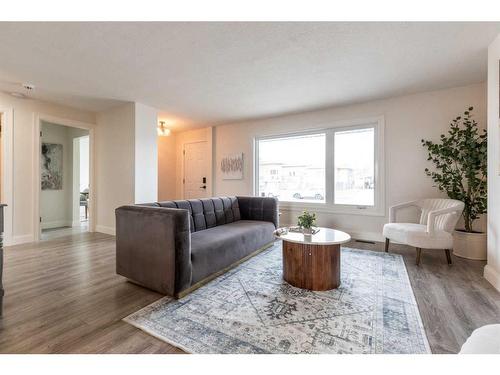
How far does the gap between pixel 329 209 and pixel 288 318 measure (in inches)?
114

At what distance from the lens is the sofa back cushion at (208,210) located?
2729 millimetres

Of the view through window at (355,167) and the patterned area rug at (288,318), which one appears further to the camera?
the view through window at (355,167)

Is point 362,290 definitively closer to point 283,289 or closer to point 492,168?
point 283,289

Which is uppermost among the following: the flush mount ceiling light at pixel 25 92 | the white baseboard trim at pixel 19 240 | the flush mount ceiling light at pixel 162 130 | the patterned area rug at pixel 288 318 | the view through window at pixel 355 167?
the flush mount ceiling light at pixel 25 92

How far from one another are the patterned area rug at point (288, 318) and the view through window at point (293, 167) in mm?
2270

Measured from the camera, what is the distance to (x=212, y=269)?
2.19 metres

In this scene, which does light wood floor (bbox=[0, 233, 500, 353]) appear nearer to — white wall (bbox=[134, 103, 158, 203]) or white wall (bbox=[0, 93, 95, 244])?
white wall (bbox=[0, 93, 95, 244])

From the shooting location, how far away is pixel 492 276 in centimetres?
214

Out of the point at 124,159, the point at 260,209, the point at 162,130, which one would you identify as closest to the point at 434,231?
the point at 260,209

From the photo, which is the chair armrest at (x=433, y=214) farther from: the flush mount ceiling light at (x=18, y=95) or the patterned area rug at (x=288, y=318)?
the flush mount ceiling light at (x=18, y=95)

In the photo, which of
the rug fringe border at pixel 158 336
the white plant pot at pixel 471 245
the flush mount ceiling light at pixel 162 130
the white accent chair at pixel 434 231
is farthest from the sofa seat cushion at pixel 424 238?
the flush mount ceiling light at pixel 162 130
